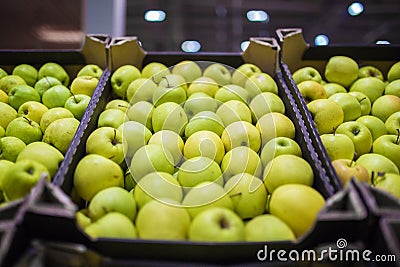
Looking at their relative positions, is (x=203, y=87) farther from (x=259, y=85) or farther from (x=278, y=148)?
(x=278, y=148)

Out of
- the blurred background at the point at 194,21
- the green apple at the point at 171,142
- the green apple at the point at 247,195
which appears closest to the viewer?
the green apple at the point at 247,195

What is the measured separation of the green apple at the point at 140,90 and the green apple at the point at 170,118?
0.16 m

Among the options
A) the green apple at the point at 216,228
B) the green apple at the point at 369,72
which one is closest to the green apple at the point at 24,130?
the green apple at the point at 216,228

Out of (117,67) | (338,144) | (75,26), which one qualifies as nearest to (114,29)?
(75,26)

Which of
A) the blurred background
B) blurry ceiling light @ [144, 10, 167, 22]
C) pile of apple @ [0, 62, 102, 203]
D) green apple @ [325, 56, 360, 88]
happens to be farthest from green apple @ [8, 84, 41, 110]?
blurry ceiling light @ [144, 10, 167, 22]

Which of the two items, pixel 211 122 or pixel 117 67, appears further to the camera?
pixel 117 67

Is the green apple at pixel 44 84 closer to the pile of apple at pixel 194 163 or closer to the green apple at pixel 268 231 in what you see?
the pile of apple at pixel 194 163

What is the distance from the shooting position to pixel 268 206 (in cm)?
114

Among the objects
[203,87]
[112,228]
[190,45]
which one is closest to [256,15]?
[190,45]

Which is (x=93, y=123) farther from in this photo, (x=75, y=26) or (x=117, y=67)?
(x=75, y=26)

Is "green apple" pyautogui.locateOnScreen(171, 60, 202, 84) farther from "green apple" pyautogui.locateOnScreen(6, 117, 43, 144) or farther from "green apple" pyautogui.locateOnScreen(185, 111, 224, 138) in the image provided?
"green apple" pyautogui.locateOnScreen(6, 117, 43, 144)

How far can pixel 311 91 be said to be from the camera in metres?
1.63

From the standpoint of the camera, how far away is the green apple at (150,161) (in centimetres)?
121

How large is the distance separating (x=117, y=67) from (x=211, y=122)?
0.71 metres
